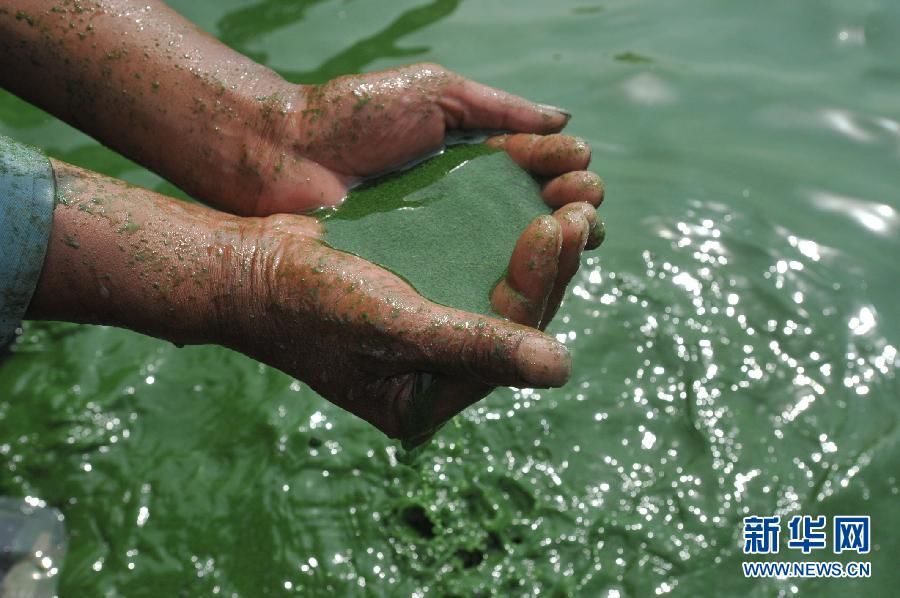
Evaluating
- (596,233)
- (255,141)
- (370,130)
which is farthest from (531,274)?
(255,141)

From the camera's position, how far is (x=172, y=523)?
121 inches

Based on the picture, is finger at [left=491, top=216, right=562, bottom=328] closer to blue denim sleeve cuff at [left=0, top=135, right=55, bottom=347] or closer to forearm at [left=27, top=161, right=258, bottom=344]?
forearm at [left=27, top=161, right=258, bottom=344]

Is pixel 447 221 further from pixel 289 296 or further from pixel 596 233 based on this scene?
pixel 289 296

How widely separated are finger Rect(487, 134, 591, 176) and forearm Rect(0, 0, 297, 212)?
0.73 m

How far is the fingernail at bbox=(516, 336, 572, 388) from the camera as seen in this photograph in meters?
2.00

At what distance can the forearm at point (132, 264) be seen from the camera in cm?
228

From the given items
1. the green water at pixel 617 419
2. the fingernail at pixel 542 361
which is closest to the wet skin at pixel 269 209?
the fingernail at pixel 542 361

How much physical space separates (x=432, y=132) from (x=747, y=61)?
2302 millimetres

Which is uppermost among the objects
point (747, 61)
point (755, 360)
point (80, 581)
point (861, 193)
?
point (747, 61)

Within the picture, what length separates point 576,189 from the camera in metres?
2.59

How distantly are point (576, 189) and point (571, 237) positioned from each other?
1.09 ft

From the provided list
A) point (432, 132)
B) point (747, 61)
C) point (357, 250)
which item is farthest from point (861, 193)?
point (357, 250)

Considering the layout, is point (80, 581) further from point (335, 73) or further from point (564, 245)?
point (335, 73)

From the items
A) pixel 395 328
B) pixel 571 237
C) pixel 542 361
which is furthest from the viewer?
pixel 571 237
